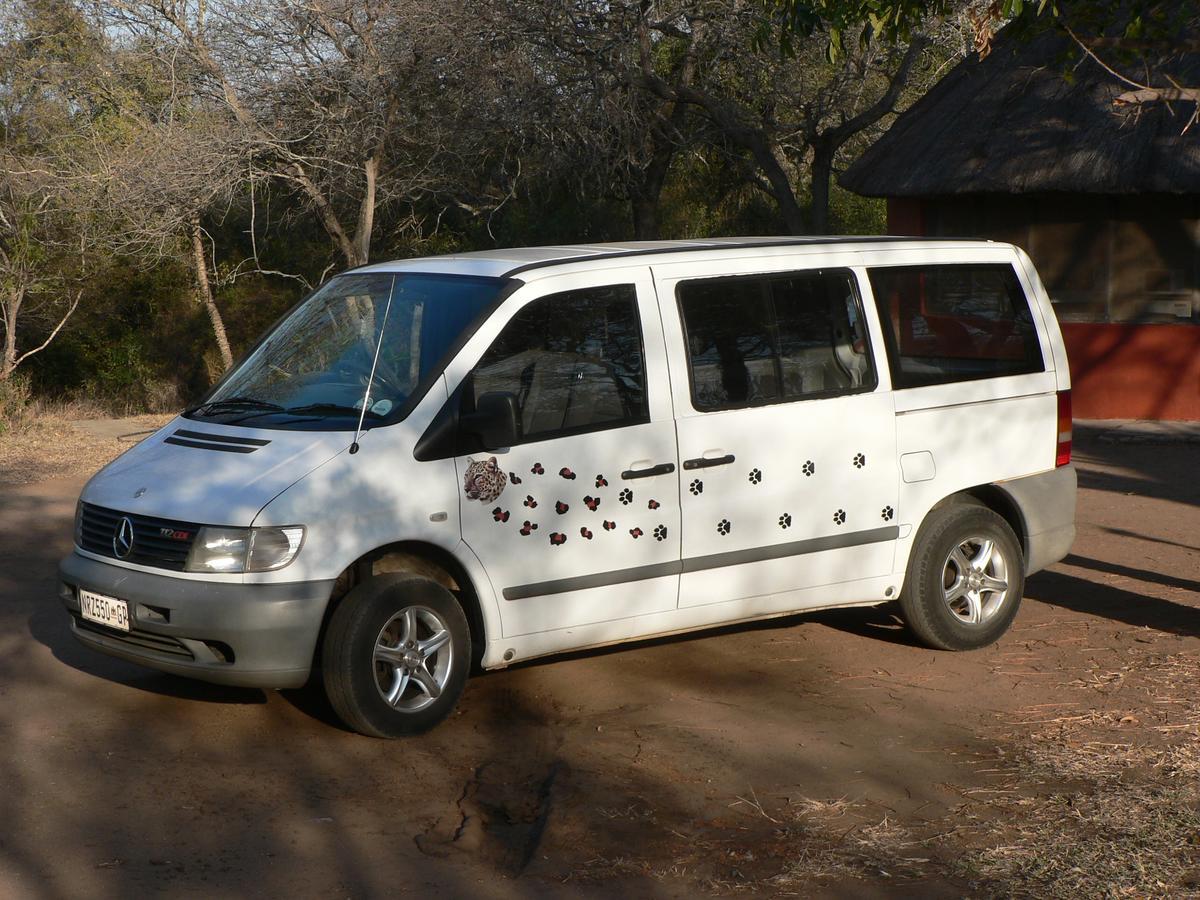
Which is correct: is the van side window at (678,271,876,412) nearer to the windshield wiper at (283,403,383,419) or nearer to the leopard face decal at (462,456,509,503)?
the leopard face decal at (462,456,509,503)

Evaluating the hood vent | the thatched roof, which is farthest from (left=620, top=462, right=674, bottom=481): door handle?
the thatched roof

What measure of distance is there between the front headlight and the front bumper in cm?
7

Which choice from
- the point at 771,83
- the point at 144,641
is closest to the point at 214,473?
the point at 144,641

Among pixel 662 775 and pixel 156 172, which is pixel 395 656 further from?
pixel 156 172

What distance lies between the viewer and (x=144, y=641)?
562 centimetres

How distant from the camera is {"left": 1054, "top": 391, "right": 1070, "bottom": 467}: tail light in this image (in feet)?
23.9

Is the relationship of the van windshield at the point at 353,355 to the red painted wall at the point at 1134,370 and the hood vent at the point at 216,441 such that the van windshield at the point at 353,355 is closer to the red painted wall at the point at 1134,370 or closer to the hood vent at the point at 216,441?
the hood vent at the point at 216,441

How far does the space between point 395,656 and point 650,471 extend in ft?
4.34

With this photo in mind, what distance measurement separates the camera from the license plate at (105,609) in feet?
18.4

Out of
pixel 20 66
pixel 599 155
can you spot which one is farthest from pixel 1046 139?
pixel 20 66

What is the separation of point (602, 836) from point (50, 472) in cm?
919

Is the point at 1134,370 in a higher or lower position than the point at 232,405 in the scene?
lower

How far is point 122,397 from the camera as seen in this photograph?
22766 mm

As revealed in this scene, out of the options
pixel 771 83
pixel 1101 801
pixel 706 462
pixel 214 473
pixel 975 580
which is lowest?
pixel 1101 801
